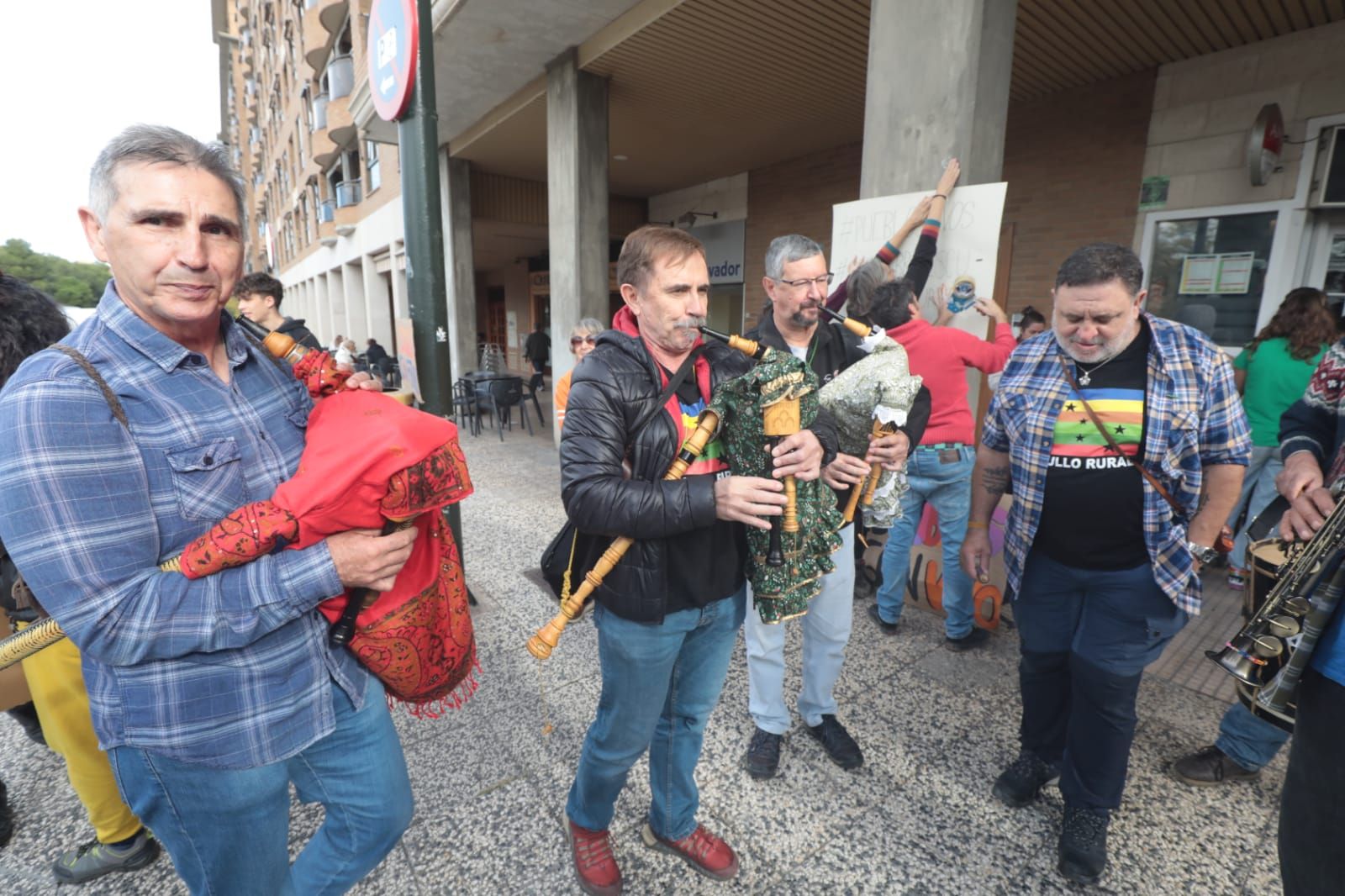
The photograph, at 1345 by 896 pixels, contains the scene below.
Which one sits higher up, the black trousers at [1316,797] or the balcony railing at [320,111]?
the balcony railing at [320,111]

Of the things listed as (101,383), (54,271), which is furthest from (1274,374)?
(54,271)

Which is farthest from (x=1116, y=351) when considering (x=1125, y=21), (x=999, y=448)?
(x=1125, y=21)

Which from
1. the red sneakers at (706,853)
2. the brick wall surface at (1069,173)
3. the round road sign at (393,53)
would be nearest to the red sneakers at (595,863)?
the red sneakers at (706,853)

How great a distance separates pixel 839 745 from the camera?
102 inches

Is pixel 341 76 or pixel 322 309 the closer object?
pixel 341 76

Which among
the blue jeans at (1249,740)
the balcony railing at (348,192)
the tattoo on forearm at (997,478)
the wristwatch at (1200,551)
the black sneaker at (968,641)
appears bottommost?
the black sneaker at (968,641)

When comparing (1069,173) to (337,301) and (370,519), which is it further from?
(337,301)

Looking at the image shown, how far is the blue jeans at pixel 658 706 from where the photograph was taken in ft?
5.70

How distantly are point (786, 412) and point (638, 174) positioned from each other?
11974 mm

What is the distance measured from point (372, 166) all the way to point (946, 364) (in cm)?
1656

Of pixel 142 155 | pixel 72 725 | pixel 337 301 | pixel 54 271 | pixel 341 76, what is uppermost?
pixel 341 76

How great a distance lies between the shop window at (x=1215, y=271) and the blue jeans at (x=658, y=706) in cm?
682

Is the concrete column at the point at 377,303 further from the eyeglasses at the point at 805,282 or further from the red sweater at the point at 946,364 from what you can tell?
the eyeglasses at the point at 805,282

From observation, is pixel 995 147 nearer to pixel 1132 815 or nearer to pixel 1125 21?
pixel 1125 21
